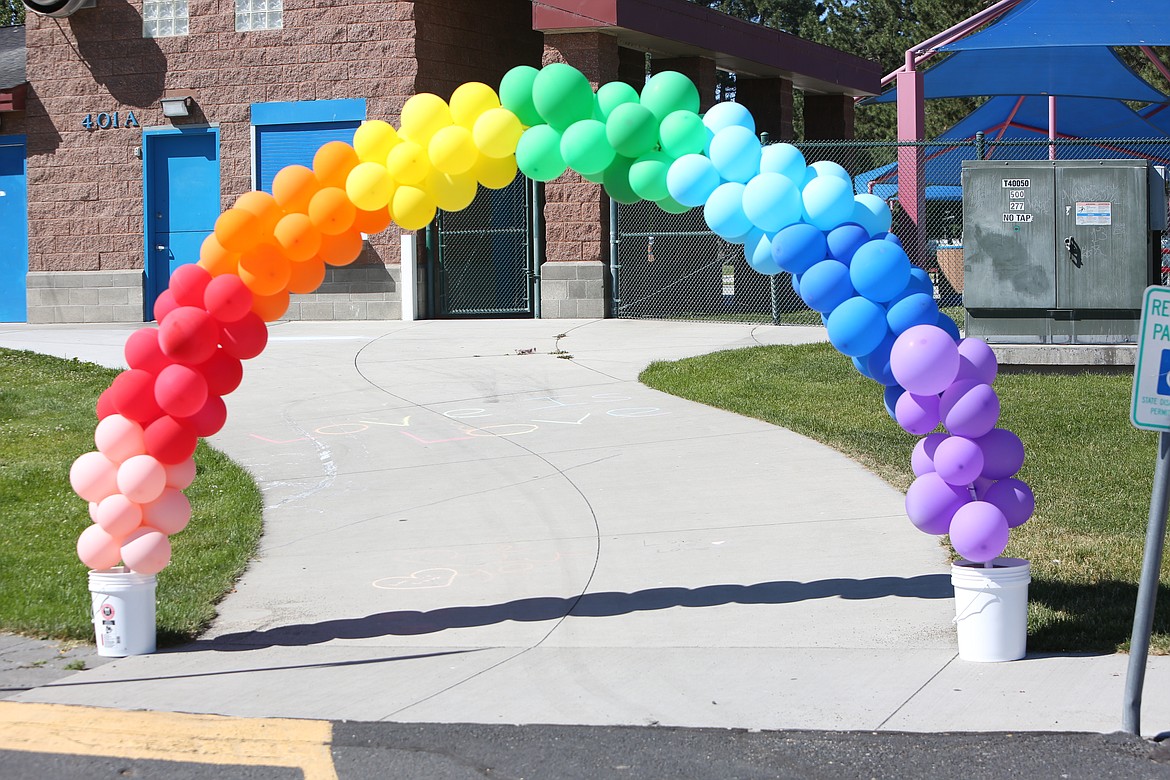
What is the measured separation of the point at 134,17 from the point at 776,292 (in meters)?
11.0

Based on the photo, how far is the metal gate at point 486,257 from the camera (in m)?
20.1

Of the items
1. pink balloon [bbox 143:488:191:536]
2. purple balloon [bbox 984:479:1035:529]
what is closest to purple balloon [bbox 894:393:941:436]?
purple balloon [bbox 984:479:1035:529]

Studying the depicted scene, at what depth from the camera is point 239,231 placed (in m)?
6.68

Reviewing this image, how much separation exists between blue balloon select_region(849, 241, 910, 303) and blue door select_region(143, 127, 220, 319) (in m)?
16.2

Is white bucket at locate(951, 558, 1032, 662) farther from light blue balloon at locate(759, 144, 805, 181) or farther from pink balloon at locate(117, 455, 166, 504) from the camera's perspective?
pink balloon at locate(117, 455, 166, 504)

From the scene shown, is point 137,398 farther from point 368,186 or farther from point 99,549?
point 368,186

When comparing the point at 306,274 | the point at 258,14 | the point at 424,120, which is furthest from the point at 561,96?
the point at 258,14

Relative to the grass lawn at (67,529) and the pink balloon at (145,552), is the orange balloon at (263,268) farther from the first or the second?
the grass lawn at (67,529)

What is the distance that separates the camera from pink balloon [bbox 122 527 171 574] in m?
6.52

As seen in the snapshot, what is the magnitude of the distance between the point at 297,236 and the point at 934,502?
3424 mm

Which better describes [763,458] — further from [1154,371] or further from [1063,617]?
[1154,371]

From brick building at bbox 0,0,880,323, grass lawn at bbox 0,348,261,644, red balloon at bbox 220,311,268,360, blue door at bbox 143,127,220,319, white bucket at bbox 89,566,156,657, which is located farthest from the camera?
blue door at bbox 143,127,220,319

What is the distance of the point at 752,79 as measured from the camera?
24781mm

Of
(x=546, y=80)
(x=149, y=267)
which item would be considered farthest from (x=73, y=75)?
(x=546, y=80)
